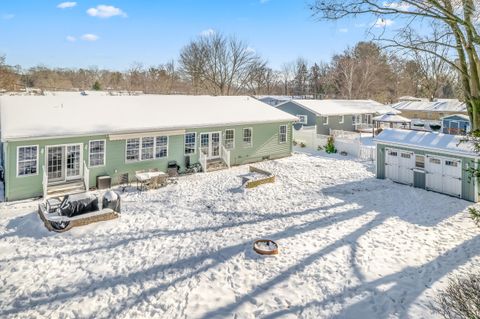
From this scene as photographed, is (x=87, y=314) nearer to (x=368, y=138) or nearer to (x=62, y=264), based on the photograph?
(x=62, y=264)

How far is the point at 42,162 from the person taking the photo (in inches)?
500

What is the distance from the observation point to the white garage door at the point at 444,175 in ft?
42.8

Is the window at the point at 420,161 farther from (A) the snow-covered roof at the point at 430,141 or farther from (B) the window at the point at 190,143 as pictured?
(B) the window at the point at 190,143

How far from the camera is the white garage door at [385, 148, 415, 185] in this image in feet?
48.4

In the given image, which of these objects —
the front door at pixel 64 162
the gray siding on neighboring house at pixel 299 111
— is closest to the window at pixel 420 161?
the front door at pixel 64 162

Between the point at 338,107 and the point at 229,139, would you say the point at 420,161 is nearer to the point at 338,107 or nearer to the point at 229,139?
the point at 229,139

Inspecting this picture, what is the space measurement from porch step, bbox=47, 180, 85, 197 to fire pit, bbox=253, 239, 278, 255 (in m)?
8.70

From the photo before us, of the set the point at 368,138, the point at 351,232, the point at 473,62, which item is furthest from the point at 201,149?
the point at 368,138

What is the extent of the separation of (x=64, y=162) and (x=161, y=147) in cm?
442

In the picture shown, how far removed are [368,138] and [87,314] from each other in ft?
94.2

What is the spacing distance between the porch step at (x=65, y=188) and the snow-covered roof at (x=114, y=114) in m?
2.13

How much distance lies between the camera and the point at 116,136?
14.2m

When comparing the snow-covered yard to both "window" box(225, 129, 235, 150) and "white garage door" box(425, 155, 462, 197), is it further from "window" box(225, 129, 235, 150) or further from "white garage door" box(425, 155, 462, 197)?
"window" box(225, 129, 235, 150)

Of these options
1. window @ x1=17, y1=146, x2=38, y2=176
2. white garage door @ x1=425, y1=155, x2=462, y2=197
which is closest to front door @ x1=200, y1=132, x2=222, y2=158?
window @ x1=17, y1=146, x2=38, y2=176
